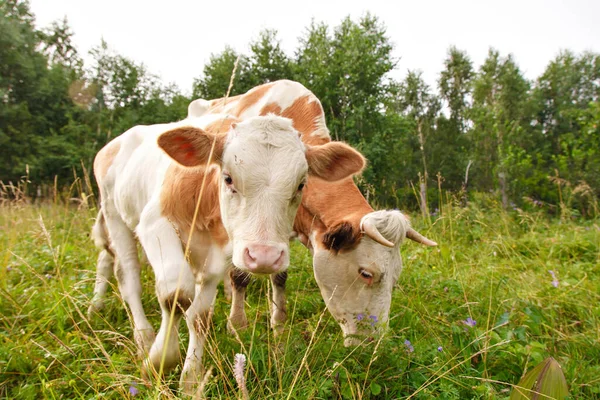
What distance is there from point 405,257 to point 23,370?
3.66m

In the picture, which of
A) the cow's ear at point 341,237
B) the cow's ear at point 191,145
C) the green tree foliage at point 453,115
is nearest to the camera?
the cow's ear at point 191,145

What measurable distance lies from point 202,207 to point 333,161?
890mm

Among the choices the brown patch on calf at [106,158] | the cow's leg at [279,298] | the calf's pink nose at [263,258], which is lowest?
the cow's leg at [279,298]

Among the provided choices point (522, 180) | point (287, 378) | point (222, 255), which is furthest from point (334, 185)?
point (522, 180)

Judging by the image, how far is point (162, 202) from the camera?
253cm

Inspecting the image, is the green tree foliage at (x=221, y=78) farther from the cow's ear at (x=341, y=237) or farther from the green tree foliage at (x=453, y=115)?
the green tree foliage at (x=453, y=115)

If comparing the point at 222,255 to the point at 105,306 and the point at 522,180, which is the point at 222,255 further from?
the point at 522,180

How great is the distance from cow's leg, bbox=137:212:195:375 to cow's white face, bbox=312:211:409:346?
1045 millimetres

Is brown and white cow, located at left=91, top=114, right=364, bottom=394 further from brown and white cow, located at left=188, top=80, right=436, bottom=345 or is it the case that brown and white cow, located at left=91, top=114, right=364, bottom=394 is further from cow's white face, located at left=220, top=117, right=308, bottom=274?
brown and white cow, located at left=188, top=80, right=436, bottom=345

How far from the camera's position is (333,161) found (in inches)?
97.0

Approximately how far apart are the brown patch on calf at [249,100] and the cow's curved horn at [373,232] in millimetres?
1590

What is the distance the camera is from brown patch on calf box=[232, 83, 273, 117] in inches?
144

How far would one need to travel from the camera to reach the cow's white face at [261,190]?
180 cm

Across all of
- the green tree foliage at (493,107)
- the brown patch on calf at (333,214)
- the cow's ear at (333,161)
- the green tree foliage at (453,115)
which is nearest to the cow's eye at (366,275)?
the brown patch on calf at (333,214)
